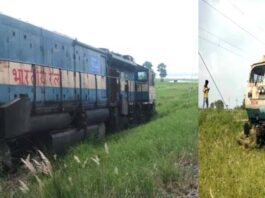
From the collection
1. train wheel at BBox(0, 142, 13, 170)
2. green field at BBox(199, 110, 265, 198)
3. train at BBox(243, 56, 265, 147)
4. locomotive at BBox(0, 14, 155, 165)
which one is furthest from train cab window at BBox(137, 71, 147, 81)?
train wheel at BBox(0, 142, 13, 170)

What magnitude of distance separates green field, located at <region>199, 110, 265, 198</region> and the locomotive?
1.68ft

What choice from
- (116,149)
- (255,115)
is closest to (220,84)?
(255,115)

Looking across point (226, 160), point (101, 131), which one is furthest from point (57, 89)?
point (226, 160)

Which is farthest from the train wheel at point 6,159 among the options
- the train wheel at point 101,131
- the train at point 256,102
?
the train at point 256,102

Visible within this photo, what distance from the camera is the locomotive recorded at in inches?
87.4

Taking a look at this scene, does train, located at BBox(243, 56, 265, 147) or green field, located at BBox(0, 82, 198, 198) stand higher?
train, located at BBox(243, 56, 265, 147)

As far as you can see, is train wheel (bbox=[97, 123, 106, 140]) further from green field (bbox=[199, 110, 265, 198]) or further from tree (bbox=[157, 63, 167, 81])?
green field (bbox=[199, 110, 265, 198])

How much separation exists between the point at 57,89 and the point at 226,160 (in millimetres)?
1092

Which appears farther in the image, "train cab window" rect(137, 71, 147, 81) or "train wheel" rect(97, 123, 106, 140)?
"train cab window" rect(137, 71, 147, 81)

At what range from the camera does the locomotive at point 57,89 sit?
7.28 feet

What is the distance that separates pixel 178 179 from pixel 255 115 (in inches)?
25.1

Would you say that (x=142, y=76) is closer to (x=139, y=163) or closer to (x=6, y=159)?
(x=139, y=163)

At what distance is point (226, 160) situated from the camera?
2.36 m

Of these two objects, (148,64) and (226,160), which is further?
(148,64)
